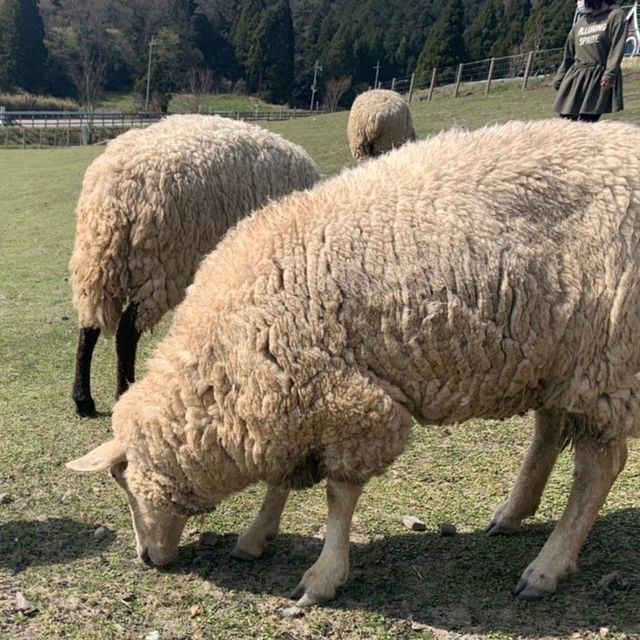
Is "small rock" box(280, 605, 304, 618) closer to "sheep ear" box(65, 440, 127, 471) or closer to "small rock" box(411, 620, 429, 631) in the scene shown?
"small rock" box(411, 620, 429, 631)

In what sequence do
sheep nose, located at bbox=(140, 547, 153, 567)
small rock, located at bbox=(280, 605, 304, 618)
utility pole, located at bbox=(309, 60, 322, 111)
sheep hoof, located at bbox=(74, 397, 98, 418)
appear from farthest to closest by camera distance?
utility pole, located at bbox=(309, 60, 322, 111) < sheep hoof, located at bbox=(74, 397, 98, 418) < sheep nose, located at bbox=(140, 547, 153, 567) < small rock, located at bbox=(280, 605, 304, 618)

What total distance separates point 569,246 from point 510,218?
0.23 m

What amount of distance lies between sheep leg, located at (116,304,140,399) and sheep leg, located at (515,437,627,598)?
2.78 metres

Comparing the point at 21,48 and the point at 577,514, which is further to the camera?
the point at 21,48

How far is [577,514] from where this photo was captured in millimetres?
2777

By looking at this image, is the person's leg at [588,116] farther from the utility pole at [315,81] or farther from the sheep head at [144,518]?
the utility pole at [315,81]

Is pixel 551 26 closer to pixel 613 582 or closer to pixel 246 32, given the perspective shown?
pixel 246 32

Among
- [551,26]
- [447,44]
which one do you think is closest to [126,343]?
[551,26]

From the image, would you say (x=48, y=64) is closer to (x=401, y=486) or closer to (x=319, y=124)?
(x=319, y=124)

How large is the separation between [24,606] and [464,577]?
5.69ft

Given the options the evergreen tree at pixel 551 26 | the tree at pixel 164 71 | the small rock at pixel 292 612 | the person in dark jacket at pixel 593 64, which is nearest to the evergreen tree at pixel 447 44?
the evergreen tree at pixel 551 26

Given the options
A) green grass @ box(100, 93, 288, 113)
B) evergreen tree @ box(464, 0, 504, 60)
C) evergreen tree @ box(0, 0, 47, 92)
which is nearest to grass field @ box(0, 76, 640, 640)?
evergreen tree @ box(464, 0, 504, 60)

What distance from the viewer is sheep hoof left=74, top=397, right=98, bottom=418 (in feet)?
15.5

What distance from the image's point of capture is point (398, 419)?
2621mm
